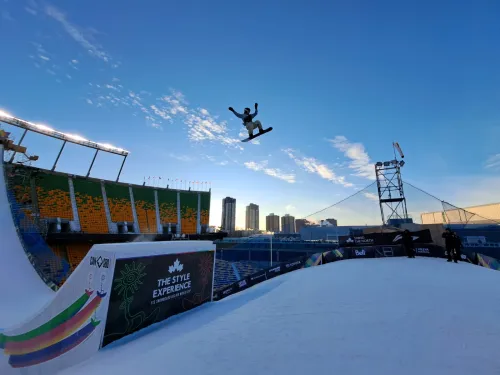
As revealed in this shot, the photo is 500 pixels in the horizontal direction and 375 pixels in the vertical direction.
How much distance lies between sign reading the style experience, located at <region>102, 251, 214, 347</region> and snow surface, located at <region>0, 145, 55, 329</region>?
293 inches

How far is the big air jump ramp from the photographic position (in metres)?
4.18

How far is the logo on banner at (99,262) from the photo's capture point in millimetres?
4329

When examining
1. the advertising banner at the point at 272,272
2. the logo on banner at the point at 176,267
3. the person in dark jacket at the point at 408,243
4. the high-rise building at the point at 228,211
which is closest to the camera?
the logo on banner at the point at 176,267

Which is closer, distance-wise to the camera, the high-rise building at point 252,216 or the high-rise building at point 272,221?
the high-rise building at point 272,221

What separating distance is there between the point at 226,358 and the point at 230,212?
3606 inches

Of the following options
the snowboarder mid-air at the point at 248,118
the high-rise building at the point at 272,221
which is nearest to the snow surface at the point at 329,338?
the snowboarder mid-air at the point at 248,118

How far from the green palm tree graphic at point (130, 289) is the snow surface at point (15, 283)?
745 cm

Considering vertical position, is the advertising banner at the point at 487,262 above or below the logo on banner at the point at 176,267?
below

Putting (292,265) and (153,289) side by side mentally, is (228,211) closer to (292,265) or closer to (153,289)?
(292,265)

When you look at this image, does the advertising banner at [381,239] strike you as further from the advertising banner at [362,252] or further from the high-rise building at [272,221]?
the high-rise building at [272,221]

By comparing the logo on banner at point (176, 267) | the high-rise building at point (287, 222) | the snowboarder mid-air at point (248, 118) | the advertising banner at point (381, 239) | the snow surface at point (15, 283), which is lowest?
the snow surface at point (15, 283)

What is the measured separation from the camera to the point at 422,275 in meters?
8.03

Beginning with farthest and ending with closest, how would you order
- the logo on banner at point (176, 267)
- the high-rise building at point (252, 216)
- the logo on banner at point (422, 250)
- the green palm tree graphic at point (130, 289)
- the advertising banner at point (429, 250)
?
1. the high-rise building at point (252, 216)
2. the logo on banner at point (422, 250)
3. the advertising banner at point (429, 250)
4. the logo on banner at point (176, 267)
5. the green palm tree graphic at point (130, 289)

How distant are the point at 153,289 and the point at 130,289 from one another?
596 millimetres
